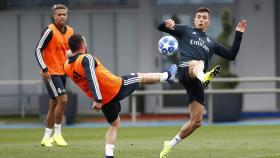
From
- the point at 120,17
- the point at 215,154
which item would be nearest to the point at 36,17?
the point at 120,17

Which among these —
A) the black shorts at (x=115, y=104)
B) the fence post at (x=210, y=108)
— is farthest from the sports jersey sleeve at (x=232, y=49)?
the fence post at (x=210, y=108)

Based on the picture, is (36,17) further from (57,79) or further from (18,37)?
(57,79)

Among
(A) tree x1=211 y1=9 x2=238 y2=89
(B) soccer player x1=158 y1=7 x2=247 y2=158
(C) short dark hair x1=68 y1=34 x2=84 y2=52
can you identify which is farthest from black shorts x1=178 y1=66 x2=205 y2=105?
(A) tree x1=211 y1=9 x2=238 y2=89

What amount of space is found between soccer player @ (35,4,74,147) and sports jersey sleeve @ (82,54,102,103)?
286 centimetres

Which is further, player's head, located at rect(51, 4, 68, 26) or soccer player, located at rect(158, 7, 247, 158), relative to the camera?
player's head, located at rect(51, 4, 68, 26)

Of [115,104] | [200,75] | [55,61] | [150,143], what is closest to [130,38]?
[150,143]

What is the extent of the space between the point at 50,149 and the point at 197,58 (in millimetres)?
3021

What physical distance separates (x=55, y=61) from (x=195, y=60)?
122 inches

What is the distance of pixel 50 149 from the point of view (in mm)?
13000

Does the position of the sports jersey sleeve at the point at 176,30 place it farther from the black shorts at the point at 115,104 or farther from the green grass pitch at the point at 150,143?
the green grass pitch at the point at 150,143

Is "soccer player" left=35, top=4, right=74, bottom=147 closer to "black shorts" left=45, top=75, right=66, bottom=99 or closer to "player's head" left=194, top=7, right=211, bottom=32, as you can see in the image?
"black shorts" left=45, top=75, right=66, bottom=99

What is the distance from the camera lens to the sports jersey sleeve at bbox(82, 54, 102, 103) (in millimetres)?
10422

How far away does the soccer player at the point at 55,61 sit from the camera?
13492mm

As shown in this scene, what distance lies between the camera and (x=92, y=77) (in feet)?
34.5
